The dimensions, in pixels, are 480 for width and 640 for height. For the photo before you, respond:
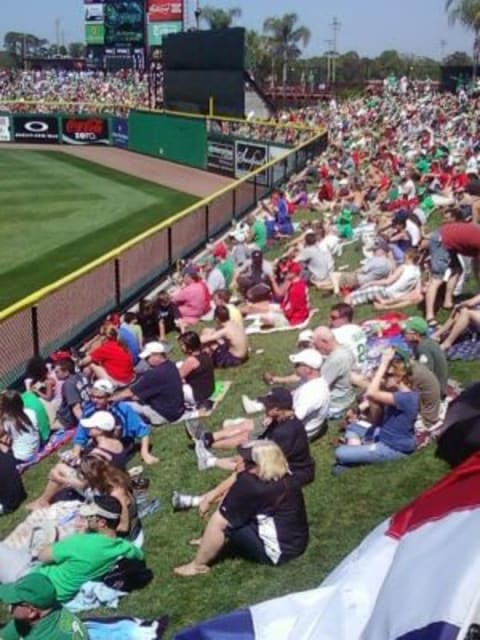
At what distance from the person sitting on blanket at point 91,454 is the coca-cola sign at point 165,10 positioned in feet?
175

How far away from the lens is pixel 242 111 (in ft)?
117

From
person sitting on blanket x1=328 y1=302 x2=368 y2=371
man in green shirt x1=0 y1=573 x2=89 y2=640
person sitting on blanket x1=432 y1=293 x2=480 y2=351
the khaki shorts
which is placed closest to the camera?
man in green shirt x1=0 y1=573 x2=89 y2=640

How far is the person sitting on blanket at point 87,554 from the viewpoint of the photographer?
5.86m

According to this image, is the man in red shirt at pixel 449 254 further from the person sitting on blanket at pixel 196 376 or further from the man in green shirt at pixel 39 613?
the man in green shirt at pixel 39 613

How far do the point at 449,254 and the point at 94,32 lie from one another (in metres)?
67.5

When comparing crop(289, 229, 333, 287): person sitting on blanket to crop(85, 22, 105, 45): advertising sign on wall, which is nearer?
crop(289, 229, 333, 287): person sitting on blanket

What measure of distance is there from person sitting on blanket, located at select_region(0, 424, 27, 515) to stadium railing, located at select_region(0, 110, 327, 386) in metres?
3.06

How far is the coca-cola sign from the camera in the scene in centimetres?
5712

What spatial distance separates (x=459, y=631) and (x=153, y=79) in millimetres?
51378

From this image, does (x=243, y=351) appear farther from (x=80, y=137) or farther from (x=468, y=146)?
(x=80, y=137)

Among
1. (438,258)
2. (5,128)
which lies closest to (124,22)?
(5,128)

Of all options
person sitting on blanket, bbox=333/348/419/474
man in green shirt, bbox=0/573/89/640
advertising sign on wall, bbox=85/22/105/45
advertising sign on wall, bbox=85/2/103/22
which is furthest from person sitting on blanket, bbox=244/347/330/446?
advertising sign on wall, bbox=85/22/105/45

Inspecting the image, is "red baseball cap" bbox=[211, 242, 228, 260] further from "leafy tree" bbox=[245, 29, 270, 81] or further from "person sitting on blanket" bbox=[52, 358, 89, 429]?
"leafy tree" bbox=[245, 29, 270, 81]

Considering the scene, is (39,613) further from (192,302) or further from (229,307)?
(192,302)
